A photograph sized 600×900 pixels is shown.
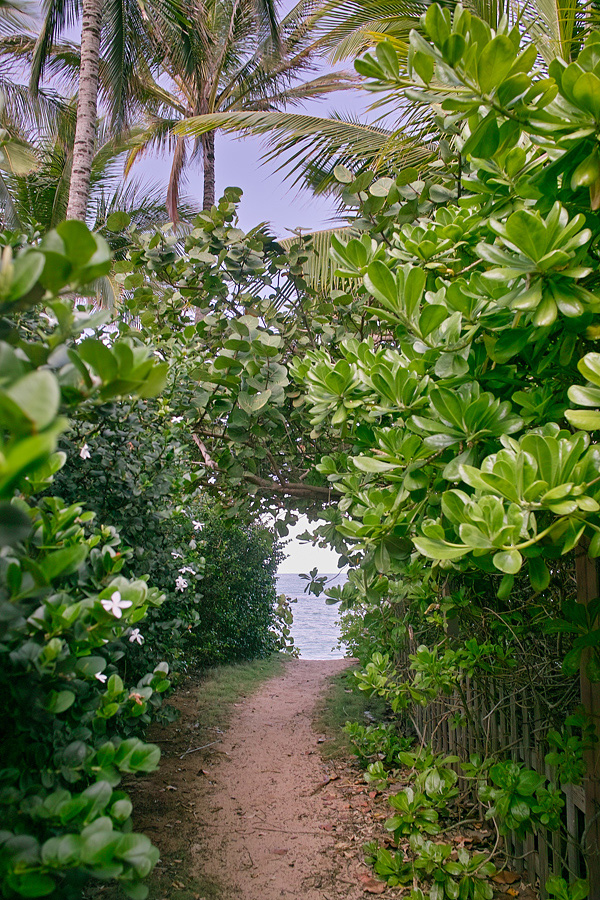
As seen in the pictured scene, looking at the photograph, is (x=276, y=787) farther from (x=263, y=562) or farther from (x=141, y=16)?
(x=141, y=16)

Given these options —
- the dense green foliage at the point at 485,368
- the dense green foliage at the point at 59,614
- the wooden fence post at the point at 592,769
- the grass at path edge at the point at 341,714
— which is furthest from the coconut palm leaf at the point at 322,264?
the dense green foliage at the point at 59,614

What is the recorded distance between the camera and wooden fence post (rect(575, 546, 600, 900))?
1.70 m

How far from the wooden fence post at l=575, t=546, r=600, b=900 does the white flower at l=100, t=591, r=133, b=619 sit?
139cm

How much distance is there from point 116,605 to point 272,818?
2.86 meters

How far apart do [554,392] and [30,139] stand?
15.6m

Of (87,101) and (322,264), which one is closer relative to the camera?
(322,264)

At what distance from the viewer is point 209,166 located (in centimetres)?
998

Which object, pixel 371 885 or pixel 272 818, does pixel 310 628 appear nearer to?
pixel 272 818

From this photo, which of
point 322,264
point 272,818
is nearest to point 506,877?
point 272,818

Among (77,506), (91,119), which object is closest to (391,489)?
(77,506)

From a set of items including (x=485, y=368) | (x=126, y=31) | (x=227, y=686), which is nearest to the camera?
(x=485, y=368)

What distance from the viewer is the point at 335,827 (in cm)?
294

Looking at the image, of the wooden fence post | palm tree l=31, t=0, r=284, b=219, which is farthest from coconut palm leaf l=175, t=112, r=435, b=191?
the wooden fence post

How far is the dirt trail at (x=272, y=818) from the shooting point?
2.46m
